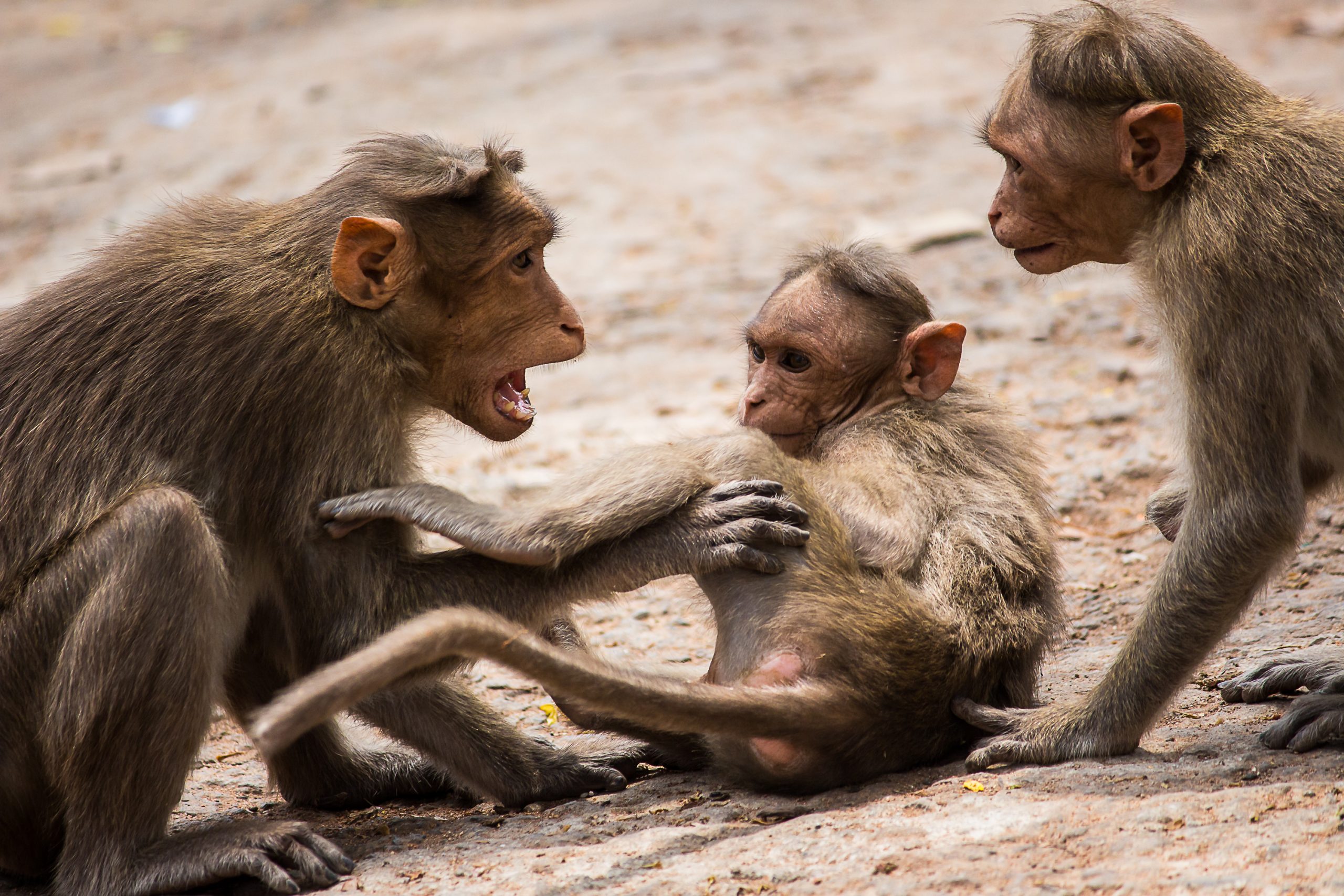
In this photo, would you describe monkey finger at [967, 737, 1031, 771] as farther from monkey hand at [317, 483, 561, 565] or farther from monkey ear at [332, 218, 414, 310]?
monkey ear at [332, 218, 414, 310]

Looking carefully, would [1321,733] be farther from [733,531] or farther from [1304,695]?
[733,531]

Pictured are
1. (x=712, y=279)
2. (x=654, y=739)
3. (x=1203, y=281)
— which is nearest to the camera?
(x=1203, y=281)

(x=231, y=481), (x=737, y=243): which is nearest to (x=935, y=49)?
(x=737, y=243)

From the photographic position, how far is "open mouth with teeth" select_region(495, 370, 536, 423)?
5051 mm

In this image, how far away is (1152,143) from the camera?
4645 millimetres

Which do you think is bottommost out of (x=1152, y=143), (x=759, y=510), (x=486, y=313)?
(x=759, y=510)

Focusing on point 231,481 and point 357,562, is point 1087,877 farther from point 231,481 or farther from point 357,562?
point 231,481

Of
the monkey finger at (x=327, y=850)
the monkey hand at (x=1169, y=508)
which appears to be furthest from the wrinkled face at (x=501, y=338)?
the monkey hand at (x=1169, y=508)

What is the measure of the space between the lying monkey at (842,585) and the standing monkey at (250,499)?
19 cm

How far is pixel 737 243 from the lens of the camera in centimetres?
1108

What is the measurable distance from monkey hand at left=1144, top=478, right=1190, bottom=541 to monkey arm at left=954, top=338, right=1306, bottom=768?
880mm

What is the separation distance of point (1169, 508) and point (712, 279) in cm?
550

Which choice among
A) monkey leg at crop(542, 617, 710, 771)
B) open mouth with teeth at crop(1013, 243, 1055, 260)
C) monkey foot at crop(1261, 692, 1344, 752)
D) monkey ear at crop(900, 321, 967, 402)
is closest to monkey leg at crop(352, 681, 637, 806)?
monkey leg at crop(542, 617, 710, 771)

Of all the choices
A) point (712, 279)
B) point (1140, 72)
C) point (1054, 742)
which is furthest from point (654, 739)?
point (712, 279)
